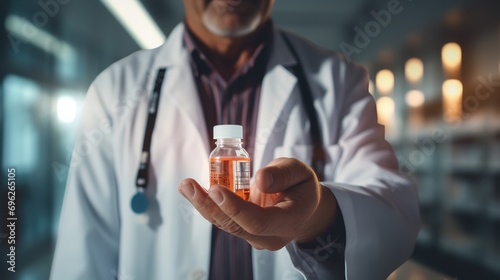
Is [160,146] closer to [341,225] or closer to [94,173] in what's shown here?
[94,173]

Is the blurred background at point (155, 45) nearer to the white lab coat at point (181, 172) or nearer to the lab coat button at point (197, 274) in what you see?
the white lab coat at point (181, 172)

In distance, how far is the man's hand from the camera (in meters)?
0.69

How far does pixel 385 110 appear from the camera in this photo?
146 cm

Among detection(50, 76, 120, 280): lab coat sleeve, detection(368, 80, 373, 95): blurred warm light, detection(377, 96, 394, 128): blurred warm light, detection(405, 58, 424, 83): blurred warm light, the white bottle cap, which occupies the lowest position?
detection(50, 76, 120, 280): lab coat sleeve

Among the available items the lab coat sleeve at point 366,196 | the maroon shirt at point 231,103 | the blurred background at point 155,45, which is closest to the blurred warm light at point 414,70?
the blurred background at point 155,45

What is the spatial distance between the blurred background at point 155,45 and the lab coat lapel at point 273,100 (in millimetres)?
167

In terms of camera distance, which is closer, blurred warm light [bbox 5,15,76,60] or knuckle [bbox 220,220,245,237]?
knuckle [bbox 220,220,245,237]

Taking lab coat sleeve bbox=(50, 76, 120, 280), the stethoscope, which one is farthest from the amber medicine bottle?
lab coat sleeve bbox=(50, 76, 120, 280)

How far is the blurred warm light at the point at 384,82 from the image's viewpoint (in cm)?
146

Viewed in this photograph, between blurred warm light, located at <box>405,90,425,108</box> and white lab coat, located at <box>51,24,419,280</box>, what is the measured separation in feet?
0.88

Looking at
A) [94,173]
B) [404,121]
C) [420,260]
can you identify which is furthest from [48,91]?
[420,260]

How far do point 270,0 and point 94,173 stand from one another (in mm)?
856

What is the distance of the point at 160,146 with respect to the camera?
1293 mm

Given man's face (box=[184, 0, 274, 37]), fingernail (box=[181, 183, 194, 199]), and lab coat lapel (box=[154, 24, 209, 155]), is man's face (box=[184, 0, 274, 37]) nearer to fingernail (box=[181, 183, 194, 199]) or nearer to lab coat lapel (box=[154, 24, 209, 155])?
lab coat lapel (box=[154, 24, 209, 155])
